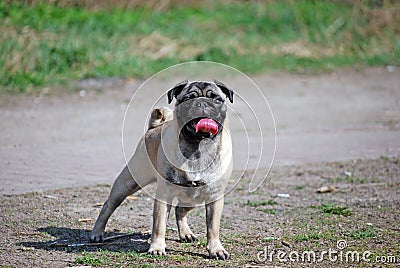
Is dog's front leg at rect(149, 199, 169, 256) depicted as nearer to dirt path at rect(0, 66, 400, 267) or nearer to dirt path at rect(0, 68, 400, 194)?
dirt path at rect(0, 66, 400, 267)

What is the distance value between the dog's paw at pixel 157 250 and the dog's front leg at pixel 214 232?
1.12 feet

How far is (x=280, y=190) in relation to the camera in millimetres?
8102

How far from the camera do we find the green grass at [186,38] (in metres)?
12.7

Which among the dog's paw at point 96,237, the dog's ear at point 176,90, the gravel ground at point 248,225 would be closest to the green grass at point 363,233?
the gravel ground at point 248,225

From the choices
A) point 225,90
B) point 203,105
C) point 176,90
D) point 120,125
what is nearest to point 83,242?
point 176,90

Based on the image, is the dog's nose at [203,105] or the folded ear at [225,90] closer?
the dog's nose at [203,105]

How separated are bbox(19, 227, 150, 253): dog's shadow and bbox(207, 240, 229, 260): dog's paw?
0.53 meters

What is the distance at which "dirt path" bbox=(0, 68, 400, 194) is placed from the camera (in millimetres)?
8602

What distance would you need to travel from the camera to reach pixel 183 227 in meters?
6.26

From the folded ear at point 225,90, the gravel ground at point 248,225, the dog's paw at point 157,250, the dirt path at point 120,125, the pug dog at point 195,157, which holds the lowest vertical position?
the dirt path at point 120,125

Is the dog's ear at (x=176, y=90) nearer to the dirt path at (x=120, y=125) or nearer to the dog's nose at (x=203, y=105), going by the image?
the dog's nose at (x=203, y=105)

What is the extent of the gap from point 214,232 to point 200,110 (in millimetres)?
949

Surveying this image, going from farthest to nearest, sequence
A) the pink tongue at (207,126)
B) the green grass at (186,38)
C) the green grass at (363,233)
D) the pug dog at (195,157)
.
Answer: the green grass at (186,38)
the green grass at (363,233)
the pug dog at (195,157)
the pink tongue at (207,126)

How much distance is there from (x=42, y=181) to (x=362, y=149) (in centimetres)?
430
